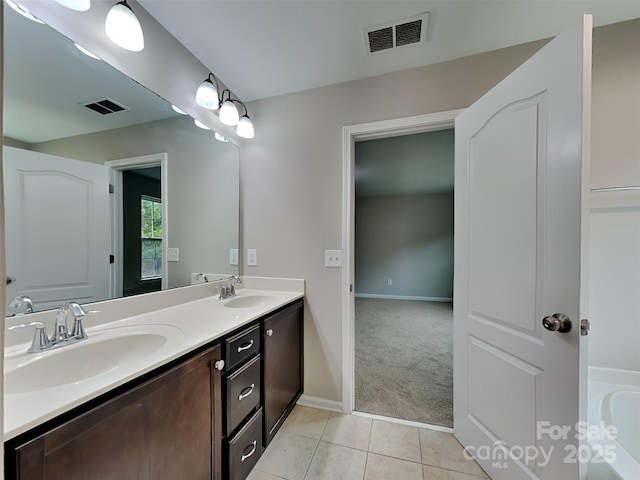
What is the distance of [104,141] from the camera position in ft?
4.01

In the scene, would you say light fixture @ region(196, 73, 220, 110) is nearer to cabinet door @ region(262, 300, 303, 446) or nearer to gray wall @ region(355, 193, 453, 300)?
cabinet door @ region(262, 300, 303, 446)

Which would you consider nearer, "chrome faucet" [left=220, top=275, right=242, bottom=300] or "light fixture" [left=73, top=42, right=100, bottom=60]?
"light fixture" [left=73, top=42, right=100, bottom=60]

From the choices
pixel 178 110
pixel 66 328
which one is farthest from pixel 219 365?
pixel 178 110

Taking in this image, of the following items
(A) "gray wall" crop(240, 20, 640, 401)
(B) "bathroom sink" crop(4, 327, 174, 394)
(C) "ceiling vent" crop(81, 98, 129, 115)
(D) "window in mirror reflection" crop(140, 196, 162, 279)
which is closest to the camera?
(B) "bathroom sink" crop(4, 327, 174, 394)

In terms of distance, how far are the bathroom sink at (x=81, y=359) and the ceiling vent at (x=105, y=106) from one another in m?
1.04

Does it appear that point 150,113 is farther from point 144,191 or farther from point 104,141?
point 144,191

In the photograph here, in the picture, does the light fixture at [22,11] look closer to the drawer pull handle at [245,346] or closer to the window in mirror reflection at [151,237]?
the window in mirror reflection at [151,237]

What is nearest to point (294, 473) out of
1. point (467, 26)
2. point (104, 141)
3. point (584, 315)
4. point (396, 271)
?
point (584, 315)

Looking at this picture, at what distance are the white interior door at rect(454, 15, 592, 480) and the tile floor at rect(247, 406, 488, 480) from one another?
0.50 feet

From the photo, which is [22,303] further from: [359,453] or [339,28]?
[339,28]

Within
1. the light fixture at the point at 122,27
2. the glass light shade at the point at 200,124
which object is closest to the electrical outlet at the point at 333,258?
the glass light shade at the point at 200,124

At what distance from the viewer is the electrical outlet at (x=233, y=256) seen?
2.02 metres

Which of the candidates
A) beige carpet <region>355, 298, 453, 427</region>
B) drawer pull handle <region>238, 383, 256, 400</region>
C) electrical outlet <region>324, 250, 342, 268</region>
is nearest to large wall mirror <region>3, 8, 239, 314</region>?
drawer pull handle <region>238, 383, 256, 400</region>

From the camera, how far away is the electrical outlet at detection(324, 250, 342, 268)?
1852mm
